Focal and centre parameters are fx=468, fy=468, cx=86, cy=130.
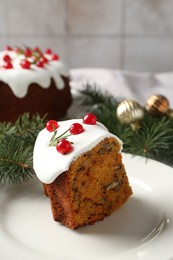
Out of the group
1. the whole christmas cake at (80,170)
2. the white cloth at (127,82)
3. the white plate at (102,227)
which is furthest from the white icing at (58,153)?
the white cloth at (127,82)

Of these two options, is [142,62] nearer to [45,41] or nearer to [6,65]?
[45,41]

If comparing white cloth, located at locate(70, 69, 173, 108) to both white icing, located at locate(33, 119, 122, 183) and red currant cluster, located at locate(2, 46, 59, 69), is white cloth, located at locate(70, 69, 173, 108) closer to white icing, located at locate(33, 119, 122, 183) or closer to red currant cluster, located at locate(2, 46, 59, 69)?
red currant cluster, located at locate(2, 46, 59, 69)

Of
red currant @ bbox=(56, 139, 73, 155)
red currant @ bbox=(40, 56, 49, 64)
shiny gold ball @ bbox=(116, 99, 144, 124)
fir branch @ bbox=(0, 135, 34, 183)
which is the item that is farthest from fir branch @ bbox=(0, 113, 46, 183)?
red currant @ bbox=(40, 56, 49, 64)

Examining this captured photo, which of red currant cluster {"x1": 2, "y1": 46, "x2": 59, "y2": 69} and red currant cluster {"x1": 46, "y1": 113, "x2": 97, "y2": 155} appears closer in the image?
red currant cluster {"x1": 46, "y1": 113, "x2": 97, "y2": 155}

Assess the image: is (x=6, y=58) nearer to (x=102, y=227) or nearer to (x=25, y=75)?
(x=25, y=75)

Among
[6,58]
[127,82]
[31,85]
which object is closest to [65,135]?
[31,85]

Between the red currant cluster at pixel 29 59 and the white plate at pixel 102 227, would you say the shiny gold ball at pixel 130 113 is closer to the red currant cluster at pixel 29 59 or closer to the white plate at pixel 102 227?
the white plate at pixel 102 227

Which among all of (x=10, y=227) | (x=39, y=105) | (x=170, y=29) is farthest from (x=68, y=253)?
(x=170, y=29)
